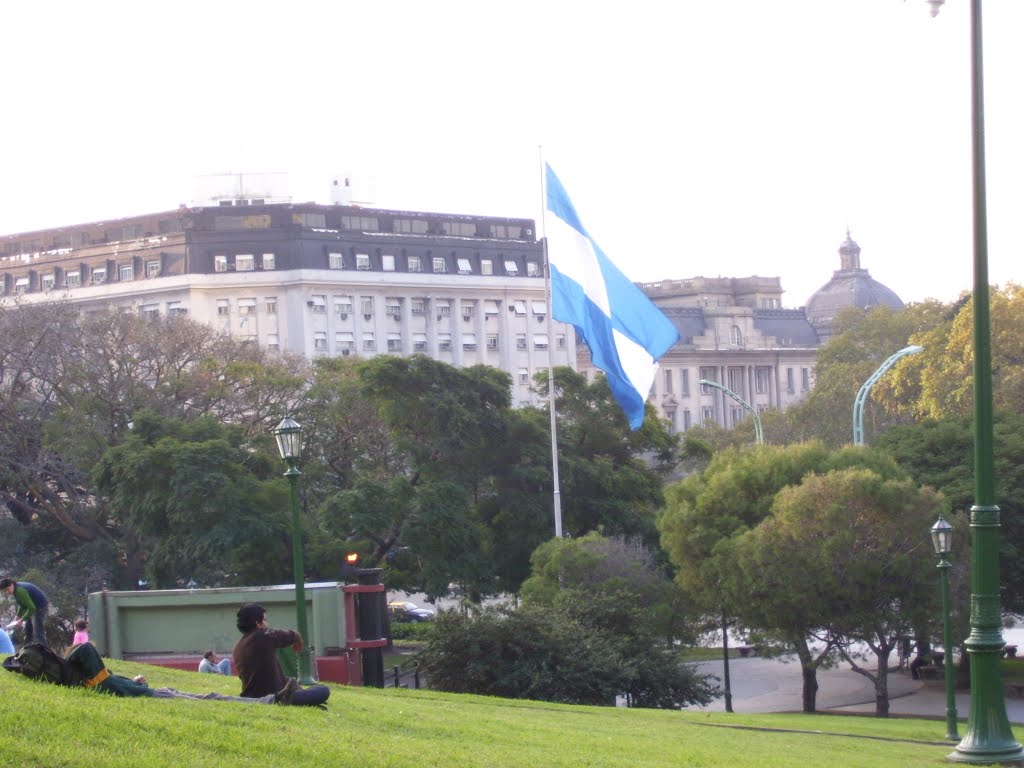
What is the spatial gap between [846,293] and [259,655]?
13451 centimetres

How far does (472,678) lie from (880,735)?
30.9 ft

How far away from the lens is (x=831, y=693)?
1684 inches

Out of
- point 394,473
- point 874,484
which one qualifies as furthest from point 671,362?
point 874,484

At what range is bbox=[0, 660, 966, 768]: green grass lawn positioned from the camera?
11.1 metres

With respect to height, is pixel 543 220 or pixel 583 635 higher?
pixel 543 220

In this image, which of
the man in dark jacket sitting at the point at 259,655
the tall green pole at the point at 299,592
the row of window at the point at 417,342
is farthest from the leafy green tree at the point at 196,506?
the row of window at the point at 417,342

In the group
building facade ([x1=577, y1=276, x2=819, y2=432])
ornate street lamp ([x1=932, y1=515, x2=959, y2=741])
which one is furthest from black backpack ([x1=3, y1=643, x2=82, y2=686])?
building facade ([x1=577, y1=276, x2=819, y2=432])

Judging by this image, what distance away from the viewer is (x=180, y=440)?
47156 mm

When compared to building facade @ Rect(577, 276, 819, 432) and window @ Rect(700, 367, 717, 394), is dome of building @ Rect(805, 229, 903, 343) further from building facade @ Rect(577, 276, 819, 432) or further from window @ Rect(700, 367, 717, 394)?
window @ Rect(700, 367, 717, 394)

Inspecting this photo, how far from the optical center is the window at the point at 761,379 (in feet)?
443

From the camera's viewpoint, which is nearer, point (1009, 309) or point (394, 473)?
point (394, 473)

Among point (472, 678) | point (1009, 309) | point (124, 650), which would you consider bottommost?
point (472, 678)

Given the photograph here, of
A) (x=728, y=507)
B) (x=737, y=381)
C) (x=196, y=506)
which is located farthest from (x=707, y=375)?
(x=728, y=507)

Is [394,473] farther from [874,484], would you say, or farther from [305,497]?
[874,484]
